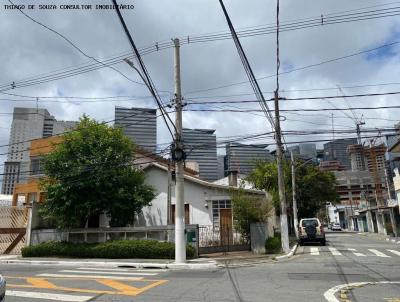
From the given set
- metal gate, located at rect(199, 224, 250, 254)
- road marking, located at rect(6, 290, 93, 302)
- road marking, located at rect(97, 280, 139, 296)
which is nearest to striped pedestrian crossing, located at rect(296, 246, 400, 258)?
metal gate, located at rect(199, 224, 250, 254)

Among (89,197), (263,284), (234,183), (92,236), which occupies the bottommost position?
(263,284)

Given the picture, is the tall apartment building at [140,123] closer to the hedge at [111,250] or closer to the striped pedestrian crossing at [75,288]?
the hedge at [111,250]

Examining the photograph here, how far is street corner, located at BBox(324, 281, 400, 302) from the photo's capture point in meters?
8.67

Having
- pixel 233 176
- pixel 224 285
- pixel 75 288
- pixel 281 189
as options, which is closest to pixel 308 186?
pixel 233 176

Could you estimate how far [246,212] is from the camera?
21250 mm

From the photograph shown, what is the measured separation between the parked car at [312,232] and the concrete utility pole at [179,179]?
49.5 ft

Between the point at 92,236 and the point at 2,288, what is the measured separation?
1545 centimetres

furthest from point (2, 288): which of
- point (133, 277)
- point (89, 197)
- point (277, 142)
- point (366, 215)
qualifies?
point (366, 215)

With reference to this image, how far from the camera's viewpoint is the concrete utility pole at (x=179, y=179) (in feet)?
56.3

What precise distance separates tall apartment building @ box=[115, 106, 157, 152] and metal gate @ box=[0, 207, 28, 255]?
30.8 ft

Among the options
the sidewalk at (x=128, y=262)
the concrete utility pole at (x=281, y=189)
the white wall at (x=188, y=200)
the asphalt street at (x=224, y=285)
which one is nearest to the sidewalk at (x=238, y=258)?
the sidewalk at (x=128, y=262)

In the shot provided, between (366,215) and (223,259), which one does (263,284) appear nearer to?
(223,259)

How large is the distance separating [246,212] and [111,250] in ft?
23.7

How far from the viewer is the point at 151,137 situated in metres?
20.8
